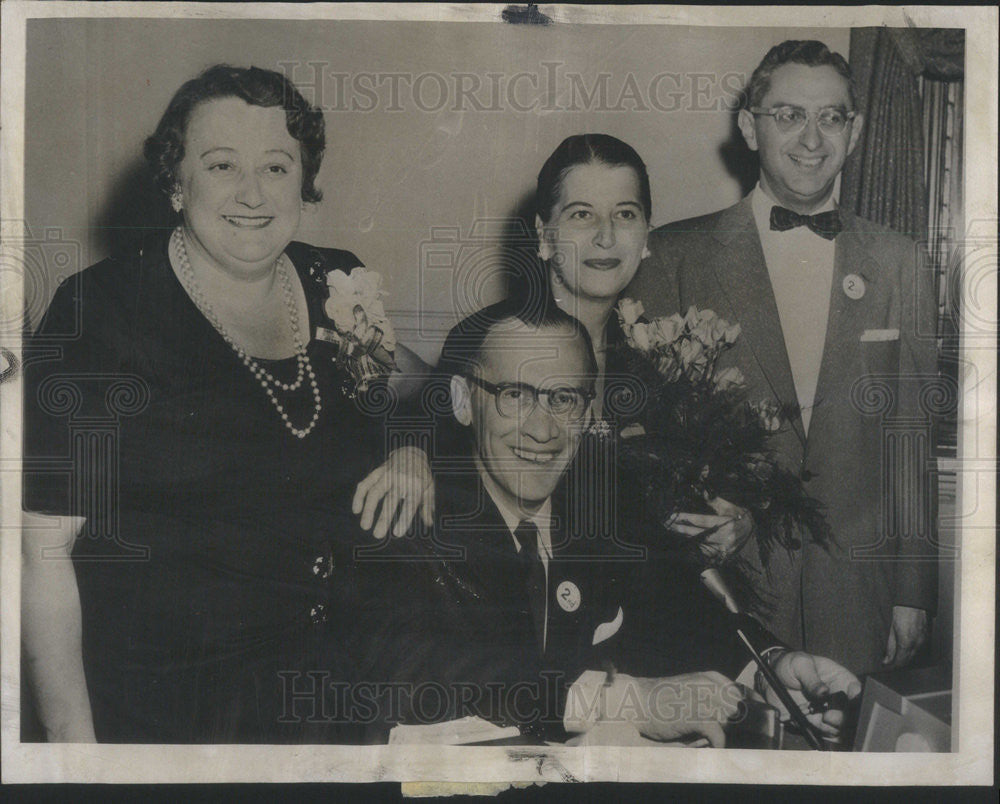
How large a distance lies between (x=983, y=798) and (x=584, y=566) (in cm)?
123

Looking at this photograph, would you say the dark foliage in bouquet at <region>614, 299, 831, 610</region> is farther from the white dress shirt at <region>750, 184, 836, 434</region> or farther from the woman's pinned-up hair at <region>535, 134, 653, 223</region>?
the woman's pinned-up hair at <region>535, 134, 653, 223</region>

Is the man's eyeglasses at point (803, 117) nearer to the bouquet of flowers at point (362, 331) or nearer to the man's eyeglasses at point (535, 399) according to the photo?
the man's eyeglasses at point (535, 399)

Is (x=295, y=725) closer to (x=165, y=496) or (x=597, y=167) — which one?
(x=165, y=496)

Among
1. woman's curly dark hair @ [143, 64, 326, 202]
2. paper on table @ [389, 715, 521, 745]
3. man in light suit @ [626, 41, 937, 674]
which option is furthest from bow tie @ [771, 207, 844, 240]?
paper on table @ [389, 715, 521, 745]

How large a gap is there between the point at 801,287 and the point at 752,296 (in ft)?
0.44

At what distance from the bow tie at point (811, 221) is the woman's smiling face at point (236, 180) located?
123 cm

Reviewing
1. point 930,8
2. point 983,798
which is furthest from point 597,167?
point 983,798

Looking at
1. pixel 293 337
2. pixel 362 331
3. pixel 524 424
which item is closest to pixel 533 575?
A: pixel 524 424

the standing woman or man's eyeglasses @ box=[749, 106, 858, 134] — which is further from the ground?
man's eyeglasses @ box=[749, 106, 858, 134]

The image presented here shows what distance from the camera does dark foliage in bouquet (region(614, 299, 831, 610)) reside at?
233cm

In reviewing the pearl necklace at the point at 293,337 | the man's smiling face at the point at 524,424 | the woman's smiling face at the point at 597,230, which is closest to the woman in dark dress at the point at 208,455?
the pearl necklace at the point at 293,337

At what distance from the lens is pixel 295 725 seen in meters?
2.34

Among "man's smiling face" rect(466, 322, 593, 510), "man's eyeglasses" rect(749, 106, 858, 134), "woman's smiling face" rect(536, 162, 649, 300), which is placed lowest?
"man's smiling face" rect(466, 322, 593, 510)

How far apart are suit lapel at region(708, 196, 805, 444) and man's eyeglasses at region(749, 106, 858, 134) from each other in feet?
0.69
